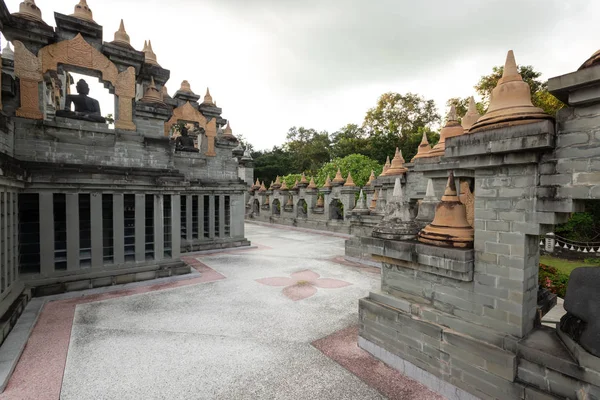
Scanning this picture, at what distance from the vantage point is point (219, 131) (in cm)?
2025

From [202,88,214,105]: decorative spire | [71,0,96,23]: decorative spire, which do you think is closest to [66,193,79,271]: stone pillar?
[71,0,96,23]: decorative spire

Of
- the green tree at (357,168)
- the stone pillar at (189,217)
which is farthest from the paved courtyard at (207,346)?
the green tree at (357,168)

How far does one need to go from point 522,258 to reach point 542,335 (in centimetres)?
115

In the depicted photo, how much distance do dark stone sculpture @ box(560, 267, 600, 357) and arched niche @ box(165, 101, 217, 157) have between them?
633 inches

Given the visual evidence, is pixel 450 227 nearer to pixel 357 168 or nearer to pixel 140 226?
pixel 140 226

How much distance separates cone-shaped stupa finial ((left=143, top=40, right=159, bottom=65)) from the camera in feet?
44.3

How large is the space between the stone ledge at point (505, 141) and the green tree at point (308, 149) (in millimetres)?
39769

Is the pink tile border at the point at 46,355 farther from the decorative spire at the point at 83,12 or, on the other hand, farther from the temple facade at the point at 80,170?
the decorative spire at the point at 83,12

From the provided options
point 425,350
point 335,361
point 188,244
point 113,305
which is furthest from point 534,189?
point 188,244

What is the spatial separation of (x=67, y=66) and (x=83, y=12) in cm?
200

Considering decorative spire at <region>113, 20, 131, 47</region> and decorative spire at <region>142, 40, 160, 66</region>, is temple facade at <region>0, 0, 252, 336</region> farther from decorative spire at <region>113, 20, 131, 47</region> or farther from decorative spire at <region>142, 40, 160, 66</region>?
decorative spire at <region>142, 40, 160, 66</region>

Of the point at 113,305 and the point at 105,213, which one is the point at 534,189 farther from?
the point at 105,213

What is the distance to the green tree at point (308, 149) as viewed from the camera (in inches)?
1895

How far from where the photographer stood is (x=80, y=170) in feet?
29.9
